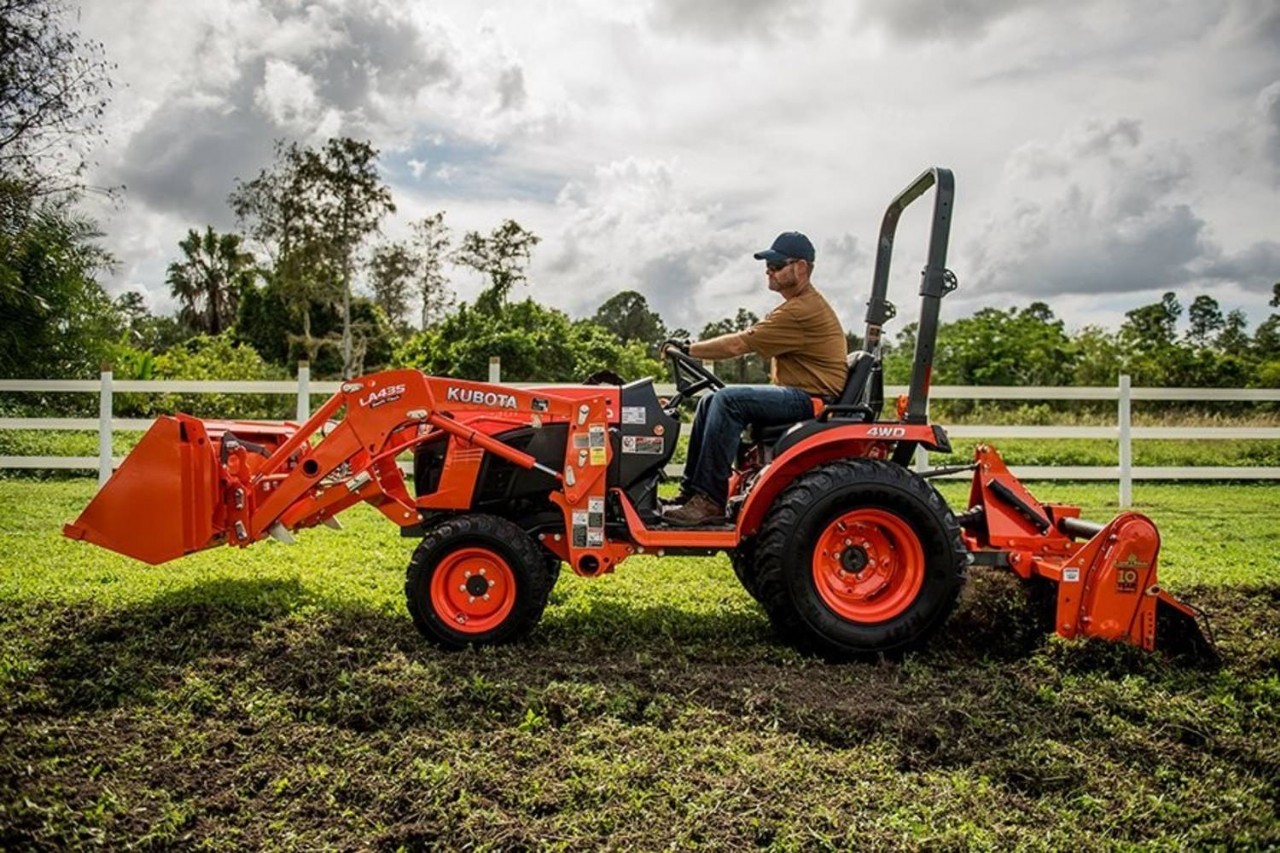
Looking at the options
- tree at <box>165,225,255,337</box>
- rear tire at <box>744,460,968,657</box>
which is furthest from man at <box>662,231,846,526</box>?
tree at <box>165,225,255,337</box>

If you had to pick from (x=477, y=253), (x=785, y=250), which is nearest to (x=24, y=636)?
(x=785, y=250)

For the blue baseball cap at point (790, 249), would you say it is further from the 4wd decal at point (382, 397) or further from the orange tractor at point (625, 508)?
the 4wd decal at point (382, 397)

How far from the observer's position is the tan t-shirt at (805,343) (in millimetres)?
5730

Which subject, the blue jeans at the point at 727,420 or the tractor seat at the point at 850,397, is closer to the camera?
the blue jeans at the point at 727,420

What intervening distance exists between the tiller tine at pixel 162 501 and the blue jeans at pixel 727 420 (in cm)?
259

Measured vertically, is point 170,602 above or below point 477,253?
below

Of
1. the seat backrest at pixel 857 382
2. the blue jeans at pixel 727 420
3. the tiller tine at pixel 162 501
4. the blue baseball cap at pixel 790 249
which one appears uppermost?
the blue baseball cap at pixel 790 249

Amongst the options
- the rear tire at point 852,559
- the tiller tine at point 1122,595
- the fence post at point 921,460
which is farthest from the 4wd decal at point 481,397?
the fence post at point 921,460

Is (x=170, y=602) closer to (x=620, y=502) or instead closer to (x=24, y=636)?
(x=24, y=636)

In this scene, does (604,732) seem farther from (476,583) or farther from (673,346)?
(673,346)

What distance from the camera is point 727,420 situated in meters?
5.61

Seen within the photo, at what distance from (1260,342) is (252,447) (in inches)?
1039

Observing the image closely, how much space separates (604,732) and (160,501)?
294 centimetres

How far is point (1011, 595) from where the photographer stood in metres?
6.00
